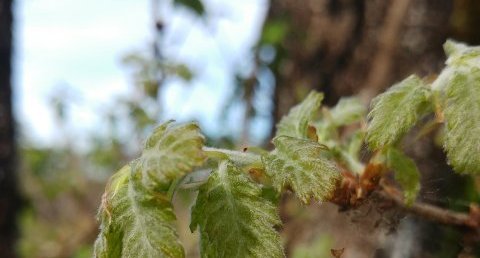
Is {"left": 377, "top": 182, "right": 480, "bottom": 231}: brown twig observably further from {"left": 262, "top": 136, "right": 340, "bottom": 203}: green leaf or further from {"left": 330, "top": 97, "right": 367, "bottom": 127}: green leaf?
{"left": 262, "top": 136, "right": 340, "bottom": 203}: green leaf

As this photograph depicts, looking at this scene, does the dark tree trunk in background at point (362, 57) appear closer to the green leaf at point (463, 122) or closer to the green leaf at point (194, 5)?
the green leaf at point (194, 5)

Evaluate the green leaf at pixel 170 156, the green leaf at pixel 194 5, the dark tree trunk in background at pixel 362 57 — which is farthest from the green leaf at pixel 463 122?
the green leaf at pixel 194 5

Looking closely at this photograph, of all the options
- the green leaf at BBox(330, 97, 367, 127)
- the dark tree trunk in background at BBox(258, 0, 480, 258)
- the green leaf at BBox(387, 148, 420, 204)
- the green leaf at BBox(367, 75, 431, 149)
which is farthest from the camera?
the dark tree trunk in background at BBox(258, 0, 480, 258)

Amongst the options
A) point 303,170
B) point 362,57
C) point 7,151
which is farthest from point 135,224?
point 7,151

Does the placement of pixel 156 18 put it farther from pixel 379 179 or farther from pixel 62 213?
pixel 62 213

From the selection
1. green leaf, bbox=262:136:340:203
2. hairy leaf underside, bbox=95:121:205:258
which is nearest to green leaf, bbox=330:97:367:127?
green leaf, bbox=262:136:340:203
